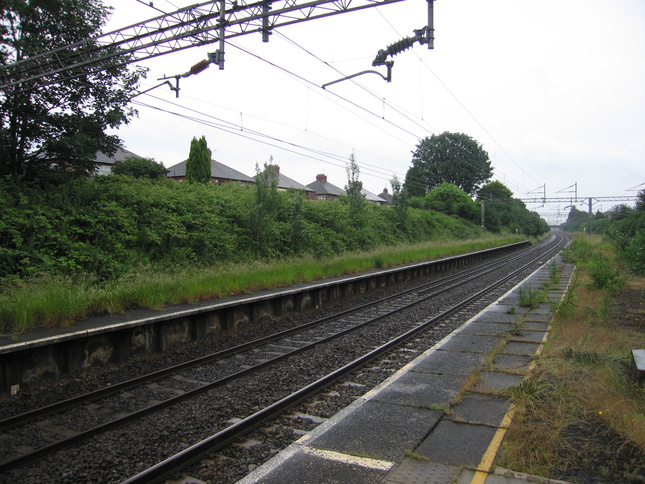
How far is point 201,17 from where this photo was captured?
31.0 ft

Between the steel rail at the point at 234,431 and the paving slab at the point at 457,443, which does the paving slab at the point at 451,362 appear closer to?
the steel rail at the point at 234,431

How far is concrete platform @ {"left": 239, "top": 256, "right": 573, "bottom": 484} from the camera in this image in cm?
391

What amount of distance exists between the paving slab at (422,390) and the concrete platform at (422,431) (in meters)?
0.01

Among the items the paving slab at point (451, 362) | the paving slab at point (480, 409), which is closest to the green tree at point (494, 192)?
the paving slab at point (451, 362)

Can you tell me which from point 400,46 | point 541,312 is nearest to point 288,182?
point 541,312

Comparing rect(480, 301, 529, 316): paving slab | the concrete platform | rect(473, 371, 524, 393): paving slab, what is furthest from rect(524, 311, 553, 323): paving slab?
rect(473, 371, 524, 393): paving slab

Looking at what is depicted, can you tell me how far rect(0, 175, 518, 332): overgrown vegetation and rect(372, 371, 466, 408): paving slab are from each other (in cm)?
559

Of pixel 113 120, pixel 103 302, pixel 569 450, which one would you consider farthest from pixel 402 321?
pixel 113 120

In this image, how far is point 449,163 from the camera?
Result: 73562 millimetres

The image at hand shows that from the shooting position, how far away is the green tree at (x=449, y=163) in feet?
241

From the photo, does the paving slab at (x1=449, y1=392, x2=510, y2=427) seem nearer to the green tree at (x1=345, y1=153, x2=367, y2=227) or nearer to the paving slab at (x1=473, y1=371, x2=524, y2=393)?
the paving slab at (x1=473, y1=371, x2=524, y2=393)

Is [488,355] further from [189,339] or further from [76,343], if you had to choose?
[76,343]

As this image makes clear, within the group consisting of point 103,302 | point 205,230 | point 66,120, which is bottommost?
point 103,302

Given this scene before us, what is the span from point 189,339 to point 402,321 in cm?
530
